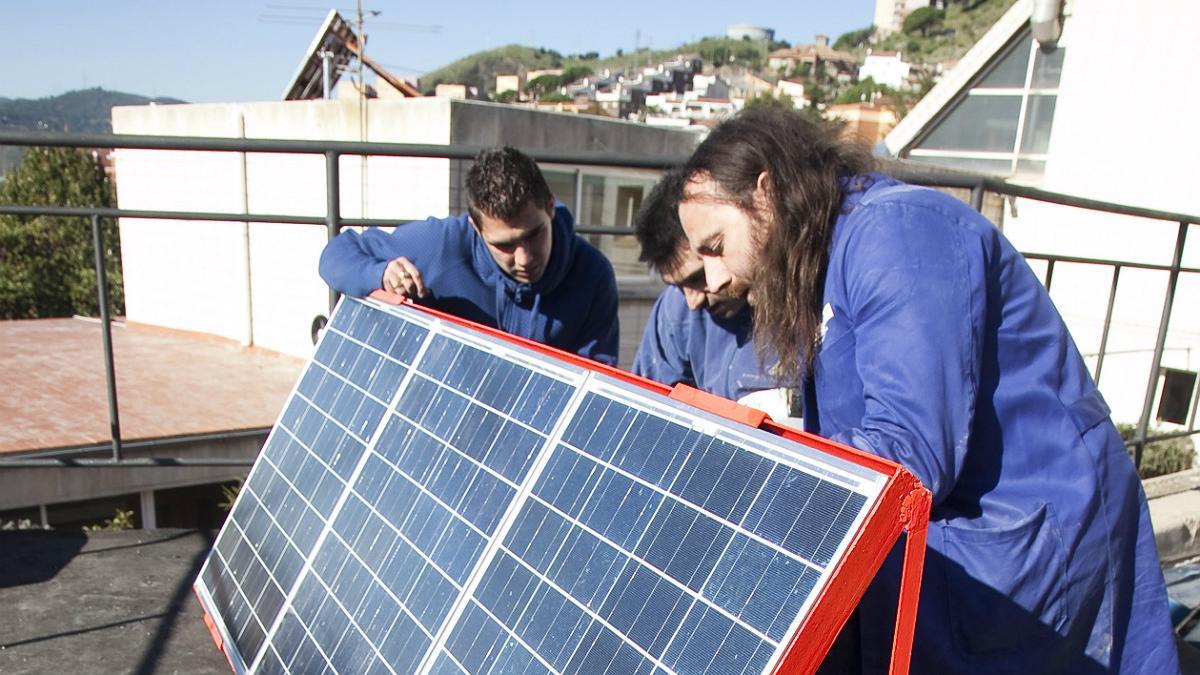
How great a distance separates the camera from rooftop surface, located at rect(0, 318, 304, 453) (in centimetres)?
1227

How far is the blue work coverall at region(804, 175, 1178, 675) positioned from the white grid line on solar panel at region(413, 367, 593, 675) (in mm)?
467

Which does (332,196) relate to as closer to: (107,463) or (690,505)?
(107,463)

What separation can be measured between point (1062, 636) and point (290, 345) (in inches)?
709

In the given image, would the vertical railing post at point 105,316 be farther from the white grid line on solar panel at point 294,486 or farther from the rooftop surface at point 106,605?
the white grid line on solar panel at point 294,486

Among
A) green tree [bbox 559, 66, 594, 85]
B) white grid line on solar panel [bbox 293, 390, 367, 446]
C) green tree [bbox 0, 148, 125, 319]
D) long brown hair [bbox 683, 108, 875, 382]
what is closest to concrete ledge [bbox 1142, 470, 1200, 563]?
long brown hair [bbox 683, 108, 875, 382]

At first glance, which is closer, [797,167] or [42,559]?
[797,167]

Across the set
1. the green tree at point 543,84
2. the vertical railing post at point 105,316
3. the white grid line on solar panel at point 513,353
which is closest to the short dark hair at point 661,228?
the white grid line on solar panel at point 513,353

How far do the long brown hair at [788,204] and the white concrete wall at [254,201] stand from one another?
1285cm

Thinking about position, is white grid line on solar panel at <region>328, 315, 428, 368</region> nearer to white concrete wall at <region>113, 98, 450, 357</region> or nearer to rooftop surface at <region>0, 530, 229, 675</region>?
rooftop surface at <region>0, 530, 229, 675</region>

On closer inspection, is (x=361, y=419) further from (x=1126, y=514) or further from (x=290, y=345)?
(x=290, y=345)

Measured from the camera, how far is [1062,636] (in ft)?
5.14

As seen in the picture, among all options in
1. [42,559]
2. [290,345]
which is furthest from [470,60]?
[42,559]

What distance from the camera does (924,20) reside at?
136000 millimetres

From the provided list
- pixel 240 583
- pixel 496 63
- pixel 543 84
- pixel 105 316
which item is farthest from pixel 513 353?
pixel 496 63
